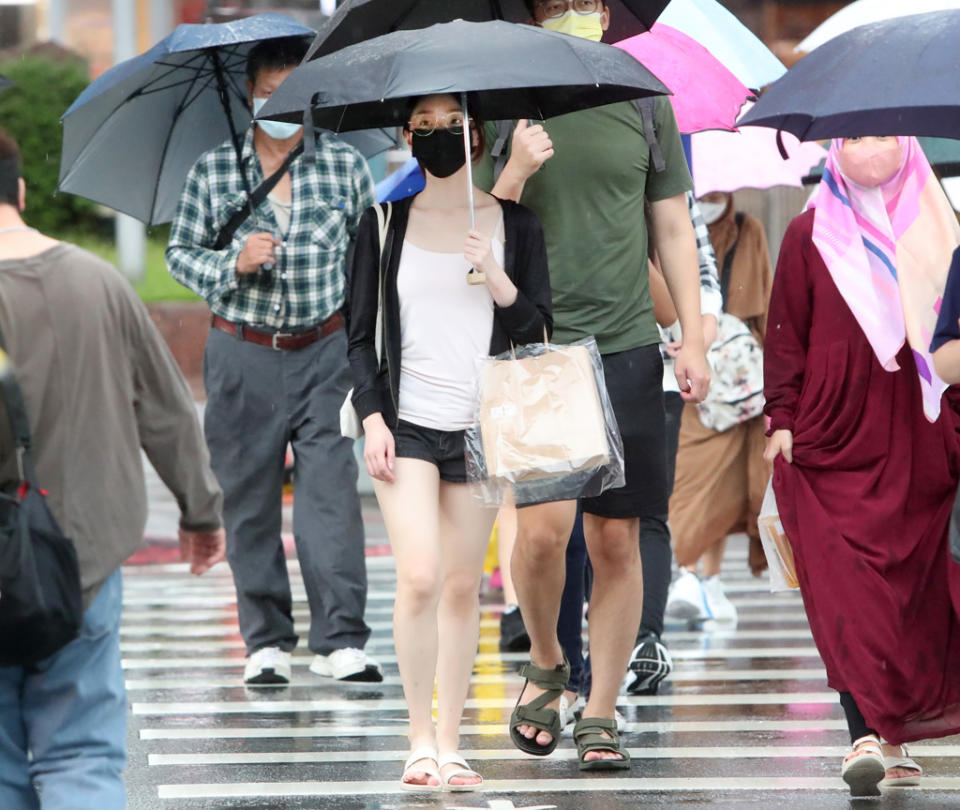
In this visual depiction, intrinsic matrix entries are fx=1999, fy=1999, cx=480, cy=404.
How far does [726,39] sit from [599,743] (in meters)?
2.95

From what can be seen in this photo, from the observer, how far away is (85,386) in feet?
13.8

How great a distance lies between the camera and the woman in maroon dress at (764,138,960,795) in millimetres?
5688

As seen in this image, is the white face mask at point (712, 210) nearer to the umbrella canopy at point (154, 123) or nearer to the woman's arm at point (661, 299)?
the umbrella canopy at point (154, 123)

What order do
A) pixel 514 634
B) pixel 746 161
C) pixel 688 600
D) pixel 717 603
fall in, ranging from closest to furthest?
pixel 514 634 < pixel 746 161 < pixel 688 600 < pixel 717 603

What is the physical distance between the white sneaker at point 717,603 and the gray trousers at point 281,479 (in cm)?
221

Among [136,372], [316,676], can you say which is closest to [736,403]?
[316,676]

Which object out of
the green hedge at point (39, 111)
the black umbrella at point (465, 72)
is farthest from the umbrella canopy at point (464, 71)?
the green hedge at point (39, 111)

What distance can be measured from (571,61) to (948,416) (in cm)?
151

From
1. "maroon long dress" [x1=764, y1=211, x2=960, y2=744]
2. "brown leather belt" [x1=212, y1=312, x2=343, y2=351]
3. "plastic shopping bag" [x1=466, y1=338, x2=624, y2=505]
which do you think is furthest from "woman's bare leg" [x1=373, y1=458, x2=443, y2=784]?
"brown leather belt" [x1=212, y1=312, x2=343, y2=351]

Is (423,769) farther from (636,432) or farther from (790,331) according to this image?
(790,331)

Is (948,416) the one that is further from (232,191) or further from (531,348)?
(232,191)

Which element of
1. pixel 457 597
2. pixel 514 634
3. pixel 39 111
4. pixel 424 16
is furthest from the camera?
pixel 39 111

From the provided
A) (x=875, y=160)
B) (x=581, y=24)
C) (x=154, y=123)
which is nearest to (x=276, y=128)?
(x=154, y=123)

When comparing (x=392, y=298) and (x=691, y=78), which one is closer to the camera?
(x=392, y=298)
